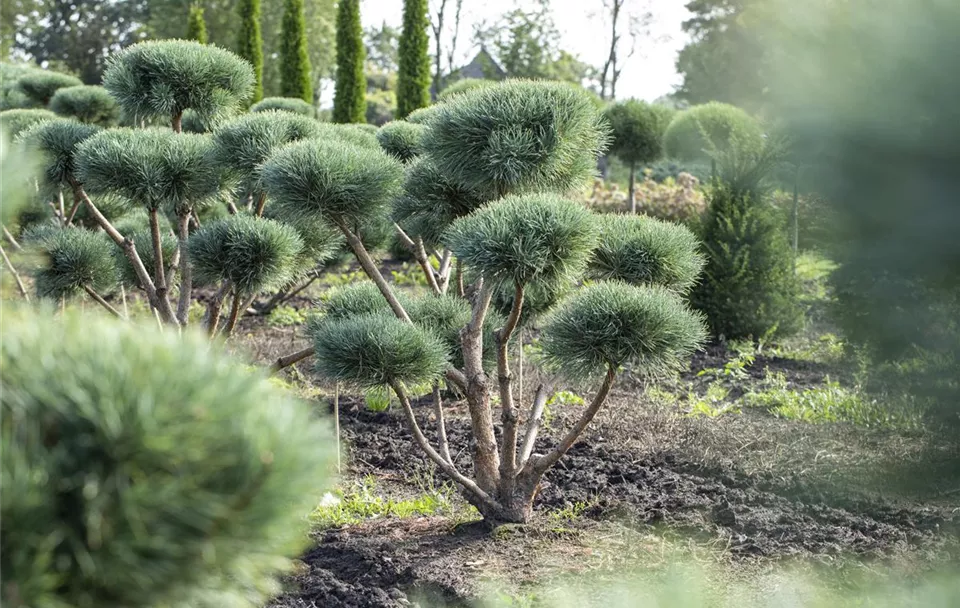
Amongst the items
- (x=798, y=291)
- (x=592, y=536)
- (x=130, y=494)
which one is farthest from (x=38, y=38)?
(x=130, y=494)

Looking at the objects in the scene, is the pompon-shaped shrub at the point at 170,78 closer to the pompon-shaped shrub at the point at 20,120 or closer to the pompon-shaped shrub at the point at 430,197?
the pompon-shaped shrub at the point at 20,120

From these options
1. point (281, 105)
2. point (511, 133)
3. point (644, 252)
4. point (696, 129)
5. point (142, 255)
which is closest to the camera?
point (511, 133)

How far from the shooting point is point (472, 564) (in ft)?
12.6

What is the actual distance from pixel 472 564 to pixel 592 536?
2.26 ft

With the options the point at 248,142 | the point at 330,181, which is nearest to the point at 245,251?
the point at 248,142

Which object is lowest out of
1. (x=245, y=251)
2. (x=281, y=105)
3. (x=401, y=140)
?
(x=245, y=251)

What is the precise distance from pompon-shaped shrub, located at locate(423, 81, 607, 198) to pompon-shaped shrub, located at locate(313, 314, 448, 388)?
697mm

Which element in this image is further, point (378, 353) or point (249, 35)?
point (249, 35)

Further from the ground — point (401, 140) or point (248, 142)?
point (401, 140)

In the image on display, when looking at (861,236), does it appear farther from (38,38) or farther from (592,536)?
(38,38)

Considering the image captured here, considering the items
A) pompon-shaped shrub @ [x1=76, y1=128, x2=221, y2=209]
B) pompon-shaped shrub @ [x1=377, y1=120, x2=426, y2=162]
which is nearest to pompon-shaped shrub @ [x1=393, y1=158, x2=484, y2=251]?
pompon-shaped shrub @ [x1=76, y1=128, x2=221, y2=209]

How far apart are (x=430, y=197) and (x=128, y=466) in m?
3.47

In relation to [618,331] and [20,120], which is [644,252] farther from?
[20,120]

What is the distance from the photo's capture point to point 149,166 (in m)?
4.64
